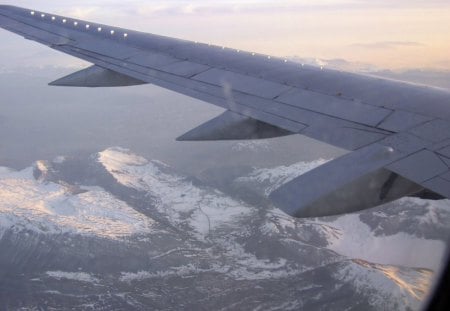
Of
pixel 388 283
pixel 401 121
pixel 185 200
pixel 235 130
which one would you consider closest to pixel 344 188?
pixel 401 121

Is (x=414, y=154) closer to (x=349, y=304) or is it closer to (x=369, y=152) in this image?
(x=369, y=152)

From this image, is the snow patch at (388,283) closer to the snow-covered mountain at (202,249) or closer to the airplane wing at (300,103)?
the snow-covered mountain at (202,249)

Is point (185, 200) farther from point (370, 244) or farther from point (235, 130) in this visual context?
point (235, 130)

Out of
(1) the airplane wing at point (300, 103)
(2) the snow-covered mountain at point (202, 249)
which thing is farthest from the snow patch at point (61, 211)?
(1) the airplane wing at point (300, 103)

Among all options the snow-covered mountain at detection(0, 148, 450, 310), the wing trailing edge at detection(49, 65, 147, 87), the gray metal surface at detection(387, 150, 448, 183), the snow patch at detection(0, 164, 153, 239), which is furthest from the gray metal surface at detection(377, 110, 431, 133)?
the snow patch at detection(0, 164, 153, 239)

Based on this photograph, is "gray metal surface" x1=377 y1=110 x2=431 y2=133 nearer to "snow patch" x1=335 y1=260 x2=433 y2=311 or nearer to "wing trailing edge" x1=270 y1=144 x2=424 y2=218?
"wing trailing edge" x1=270 y1=144 x2=424 y2=218

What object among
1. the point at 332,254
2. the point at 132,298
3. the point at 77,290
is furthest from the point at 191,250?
the point at 332,254
